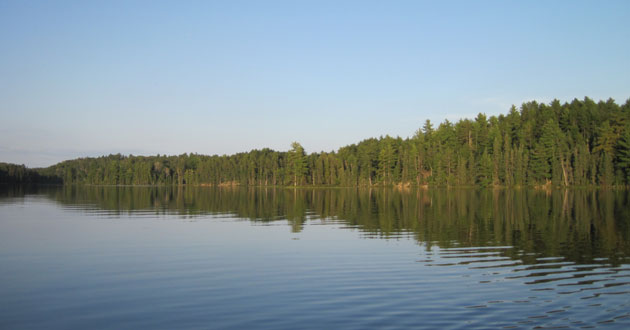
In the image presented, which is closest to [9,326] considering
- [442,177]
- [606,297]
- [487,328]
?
[487,328]

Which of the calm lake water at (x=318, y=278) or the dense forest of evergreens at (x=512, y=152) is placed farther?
the dense forest of evergreens at (x=512, y=152)

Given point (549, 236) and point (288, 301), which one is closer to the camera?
point (288, 301)

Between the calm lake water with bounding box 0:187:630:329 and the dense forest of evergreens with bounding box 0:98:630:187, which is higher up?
the dense forest of evergreens with bounding box 0:98:630:187

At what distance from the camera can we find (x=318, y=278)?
Answer: 1498 cm

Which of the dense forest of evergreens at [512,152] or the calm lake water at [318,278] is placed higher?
the dense forest of evergreens at [512,152]

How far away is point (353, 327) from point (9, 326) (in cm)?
757

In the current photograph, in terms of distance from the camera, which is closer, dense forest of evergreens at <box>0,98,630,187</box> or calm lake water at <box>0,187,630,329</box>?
calm lake water at <box>0,187,630,329</box>

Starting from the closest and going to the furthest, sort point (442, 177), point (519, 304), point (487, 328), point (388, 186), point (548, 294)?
point (487, 328)
point (519, 304)
point (548, 294)
point (442, 177)
point (388, 186)

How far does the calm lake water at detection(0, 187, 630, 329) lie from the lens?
1066 centimetres

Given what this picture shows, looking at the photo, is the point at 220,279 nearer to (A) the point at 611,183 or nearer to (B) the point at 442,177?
(A) the point at 611,183

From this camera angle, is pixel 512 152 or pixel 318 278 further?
pixel 512 152

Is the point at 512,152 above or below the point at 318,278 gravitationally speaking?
above

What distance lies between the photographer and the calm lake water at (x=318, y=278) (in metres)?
10.7

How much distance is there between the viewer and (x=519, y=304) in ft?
37.8
